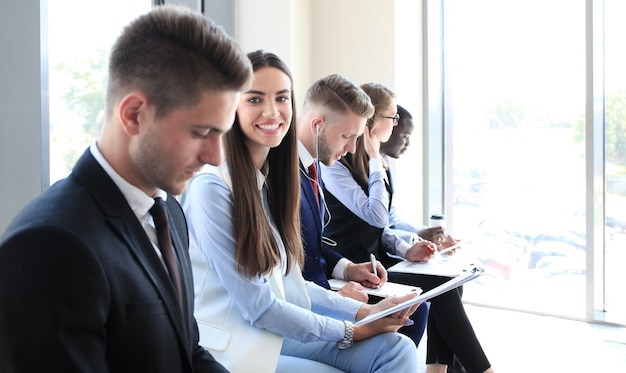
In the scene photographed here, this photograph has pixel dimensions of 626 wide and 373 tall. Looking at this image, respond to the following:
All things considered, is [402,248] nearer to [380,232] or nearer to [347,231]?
[380,232]

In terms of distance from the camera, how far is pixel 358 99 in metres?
2.33

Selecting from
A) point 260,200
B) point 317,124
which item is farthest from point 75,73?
point 260,200

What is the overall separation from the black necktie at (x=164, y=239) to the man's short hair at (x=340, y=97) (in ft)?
4.38

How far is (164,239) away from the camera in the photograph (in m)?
1.08

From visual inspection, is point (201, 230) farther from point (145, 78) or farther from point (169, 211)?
point (145, 78)

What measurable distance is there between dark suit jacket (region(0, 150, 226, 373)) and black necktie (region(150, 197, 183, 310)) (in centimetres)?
5

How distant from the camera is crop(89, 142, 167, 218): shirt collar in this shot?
0.99m

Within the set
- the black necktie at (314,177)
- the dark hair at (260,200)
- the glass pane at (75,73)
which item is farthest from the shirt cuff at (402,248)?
the glass pane at (75,73)

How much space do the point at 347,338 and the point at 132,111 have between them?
105 centimetres

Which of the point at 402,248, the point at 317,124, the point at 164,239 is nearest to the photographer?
the point at 164,239

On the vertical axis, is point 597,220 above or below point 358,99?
below

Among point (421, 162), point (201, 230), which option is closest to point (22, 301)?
point (201, 230)

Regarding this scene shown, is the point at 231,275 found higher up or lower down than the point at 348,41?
lower down

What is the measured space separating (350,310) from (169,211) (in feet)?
2.88
